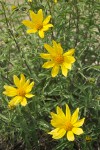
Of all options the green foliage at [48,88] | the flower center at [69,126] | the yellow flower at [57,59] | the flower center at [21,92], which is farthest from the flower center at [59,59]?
the flower center at [69,126]

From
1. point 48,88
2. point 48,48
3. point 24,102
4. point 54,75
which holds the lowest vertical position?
point 48,88

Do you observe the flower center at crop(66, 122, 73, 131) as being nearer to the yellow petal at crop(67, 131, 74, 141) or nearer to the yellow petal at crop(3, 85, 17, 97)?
the yellow petal at crop(67, 131, 74, 141)

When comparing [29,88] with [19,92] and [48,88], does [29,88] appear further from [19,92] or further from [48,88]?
[48,88]

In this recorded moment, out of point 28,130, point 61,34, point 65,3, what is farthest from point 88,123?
point 65,3

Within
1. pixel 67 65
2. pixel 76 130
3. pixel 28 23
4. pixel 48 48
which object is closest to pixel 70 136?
pixel 76 130

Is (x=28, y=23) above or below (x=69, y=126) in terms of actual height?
above

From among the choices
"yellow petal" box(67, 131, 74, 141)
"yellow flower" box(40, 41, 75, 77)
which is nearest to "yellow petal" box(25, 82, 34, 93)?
"yellow flower" box(40, 41, 75, 77)

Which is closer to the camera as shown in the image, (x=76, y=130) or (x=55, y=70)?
(x=76, y=130)

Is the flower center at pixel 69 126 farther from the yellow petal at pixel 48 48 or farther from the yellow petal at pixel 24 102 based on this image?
the yellow petal at pixel 48 48

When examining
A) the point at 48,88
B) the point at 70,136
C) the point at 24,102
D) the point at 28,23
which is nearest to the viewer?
the point at 70,136
